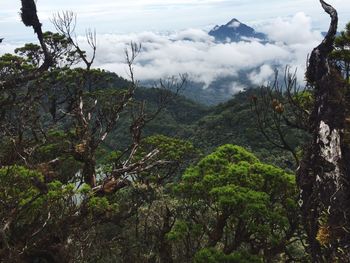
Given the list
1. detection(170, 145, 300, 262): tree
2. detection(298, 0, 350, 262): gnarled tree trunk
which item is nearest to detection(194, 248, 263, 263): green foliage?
detection(170, 145, 300, 262): tree

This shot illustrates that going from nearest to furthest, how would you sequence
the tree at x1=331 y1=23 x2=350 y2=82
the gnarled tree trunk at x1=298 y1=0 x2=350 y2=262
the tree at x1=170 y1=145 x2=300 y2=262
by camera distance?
1. the gnarled tree trunk at x1=298 y1=0 x2=350 y2=262
2. the tree at x1=170 y1=145 x2=300 y2=262
3. the tree at x1=331 y1=23 x2=350 y2=82

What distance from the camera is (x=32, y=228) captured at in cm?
1038

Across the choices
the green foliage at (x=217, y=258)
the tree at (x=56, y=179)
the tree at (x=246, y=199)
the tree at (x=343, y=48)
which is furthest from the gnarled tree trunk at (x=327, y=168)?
the tree at (x=56, y=179)

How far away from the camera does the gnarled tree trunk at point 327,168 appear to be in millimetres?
7480

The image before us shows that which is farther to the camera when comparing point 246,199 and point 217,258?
point 246,199

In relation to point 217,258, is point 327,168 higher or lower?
higher

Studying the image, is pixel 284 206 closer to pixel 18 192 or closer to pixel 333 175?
pixel 333 175

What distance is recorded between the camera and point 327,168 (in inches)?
340

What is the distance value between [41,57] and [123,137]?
221 feet

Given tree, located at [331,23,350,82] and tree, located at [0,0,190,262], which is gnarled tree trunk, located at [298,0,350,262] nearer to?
tree, located at [331,23,350,82]

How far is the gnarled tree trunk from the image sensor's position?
7.48 m

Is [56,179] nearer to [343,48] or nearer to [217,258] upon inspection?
[217,258]

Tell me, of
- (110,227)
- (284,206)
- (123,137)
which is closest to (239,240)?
(284,206)

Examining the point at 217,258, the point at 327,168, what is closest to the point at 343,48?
the point at 327,168
